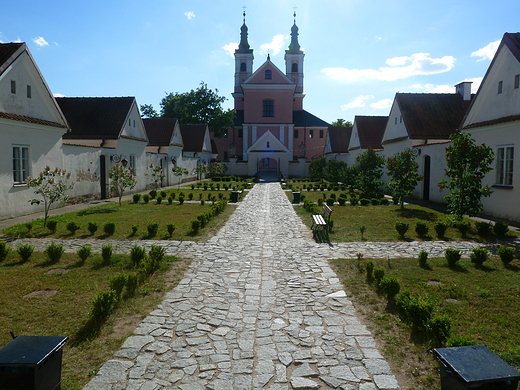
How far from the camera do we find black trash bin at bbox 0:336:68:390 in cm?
340

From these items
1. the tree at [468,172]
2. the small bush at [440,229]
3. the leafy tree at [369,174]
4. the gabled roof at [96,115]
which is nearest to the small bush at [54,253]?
the small bush at [440,229]

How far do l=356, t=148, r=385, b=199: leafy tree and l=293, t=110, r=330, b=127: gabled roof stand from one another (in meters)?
38.4

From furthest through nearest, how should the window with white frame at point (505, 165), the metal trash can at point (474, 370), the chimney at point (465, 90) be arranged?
the chimney at point (465, 90) < the window with white frame at point (505, 165) < the metal trash can at point (474, 370)

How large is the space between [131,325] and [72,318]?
0.94 m

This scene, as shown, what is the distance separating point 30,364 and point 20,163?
14198mm

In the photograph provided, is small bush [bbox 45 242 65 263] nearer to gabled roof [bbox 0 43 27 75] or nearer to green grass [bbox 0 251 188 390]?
green grass [bbox 0 251 188 390]

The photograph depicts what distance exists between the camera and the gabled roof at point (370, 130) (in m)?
35.6

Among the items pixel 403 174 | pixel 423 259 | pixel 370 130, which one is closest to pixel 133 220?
pixel 423 259

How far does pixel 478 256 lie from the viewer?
866 centimetres

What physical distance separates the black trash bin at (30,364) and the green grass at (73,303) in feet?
1.63

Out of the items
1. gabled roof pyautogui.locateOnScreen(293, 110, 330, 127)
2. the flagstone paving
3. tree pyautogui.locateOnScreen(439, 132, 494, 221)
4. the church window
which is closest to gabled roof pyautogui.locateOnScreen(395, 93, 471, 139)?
tree pyautogui.locateOnScreen(439, 132, 494, 221)

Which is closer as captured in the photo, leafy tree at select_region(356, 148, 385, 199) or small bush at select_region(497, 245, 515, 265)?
small bush at select_region(497, 245, 515, 265)

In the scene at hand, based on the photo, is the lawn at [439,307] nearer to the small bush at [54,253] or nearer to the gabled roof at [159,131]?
the small bush at [54,253]

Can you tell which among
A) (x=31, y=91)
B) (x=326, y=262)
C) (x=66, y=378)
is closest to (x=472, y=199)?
(x=326, y=262)
